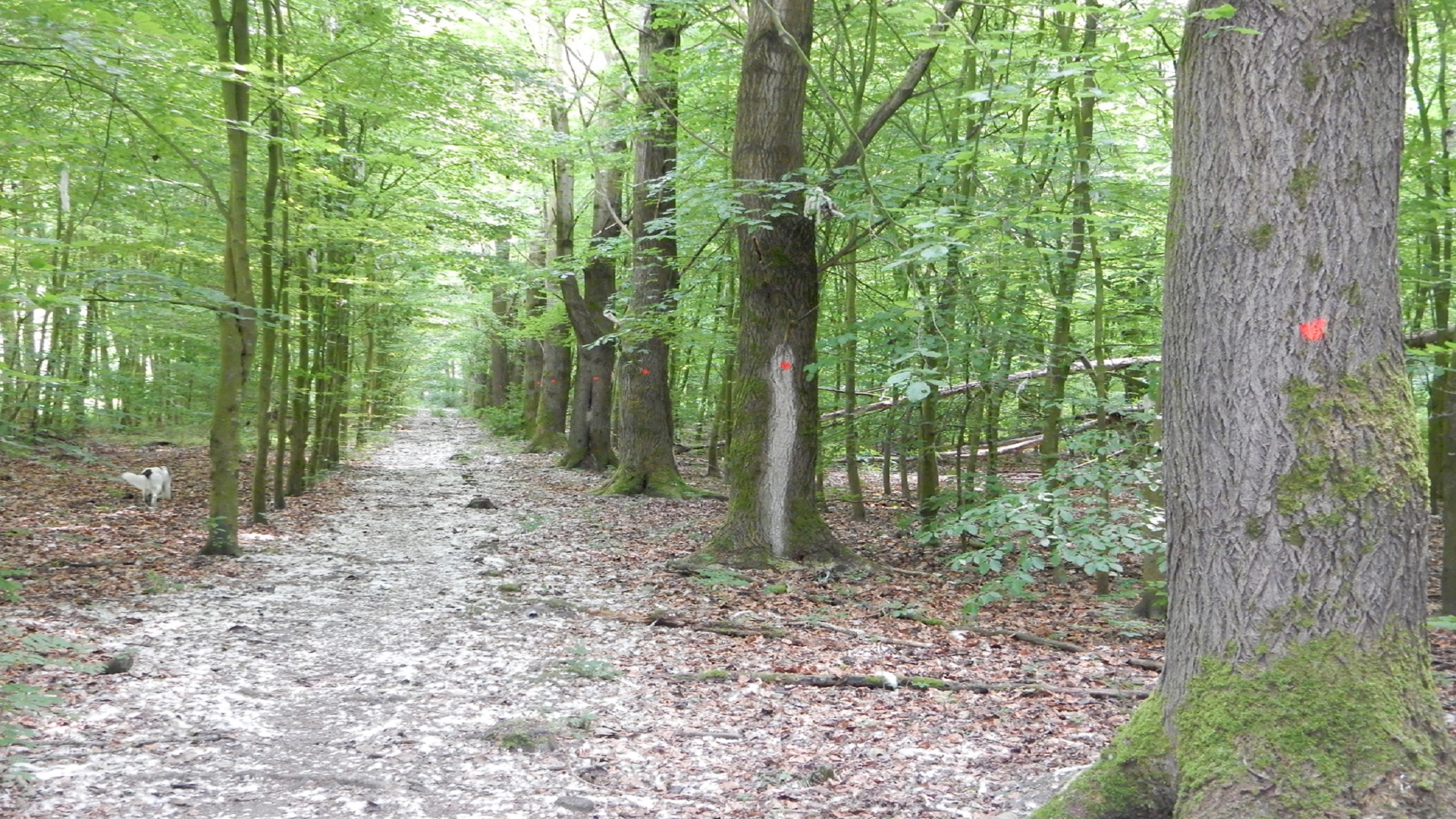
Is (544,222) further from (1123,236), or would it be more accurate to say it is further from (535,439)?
(1123,236)

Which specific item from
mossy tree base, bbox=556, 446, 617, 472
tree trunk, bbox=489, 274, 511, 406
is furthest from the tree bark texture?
tree trunk, bbox=489, 274, 511, 406

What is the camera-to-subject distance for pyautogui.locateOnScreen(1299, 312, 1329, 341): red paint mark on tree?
2727mm

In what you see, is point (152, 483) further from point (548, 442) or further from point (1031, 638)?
point (548, 442)

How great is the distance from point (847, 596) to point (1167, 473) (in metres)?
4.59

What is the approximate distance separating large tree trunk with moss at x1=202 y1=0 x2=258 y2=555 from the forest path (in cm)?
46

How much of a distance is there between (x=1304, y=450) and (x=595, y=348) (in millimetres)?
15209

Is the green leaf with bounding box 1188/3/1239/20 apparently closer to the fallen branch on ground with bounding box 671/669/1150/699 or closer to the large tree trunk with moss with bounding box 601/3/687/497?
the fallen branch on ground with bounding box 671/669/1150/699

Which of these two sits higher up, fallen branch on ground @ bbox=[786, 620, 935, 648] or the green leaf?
the green leaf

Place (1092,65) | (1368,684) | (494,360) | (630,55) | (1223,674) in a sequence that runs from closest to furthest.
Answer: (1368,684)
(1223,674)
(1092,65)
(630,55)
(494,360)

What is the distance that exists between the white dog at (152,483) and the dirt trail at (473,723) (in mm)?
4537

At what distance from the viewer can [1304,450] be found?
2725 millimetres

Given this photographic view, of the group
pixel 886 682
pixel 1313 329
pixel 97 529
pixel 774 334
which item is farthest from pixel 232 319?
pixel 1313 329

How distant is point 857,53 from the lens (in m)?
10.4

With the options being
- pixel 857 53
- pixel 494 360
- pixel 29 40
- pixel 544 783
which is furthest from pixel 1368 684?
pixel 494 360
